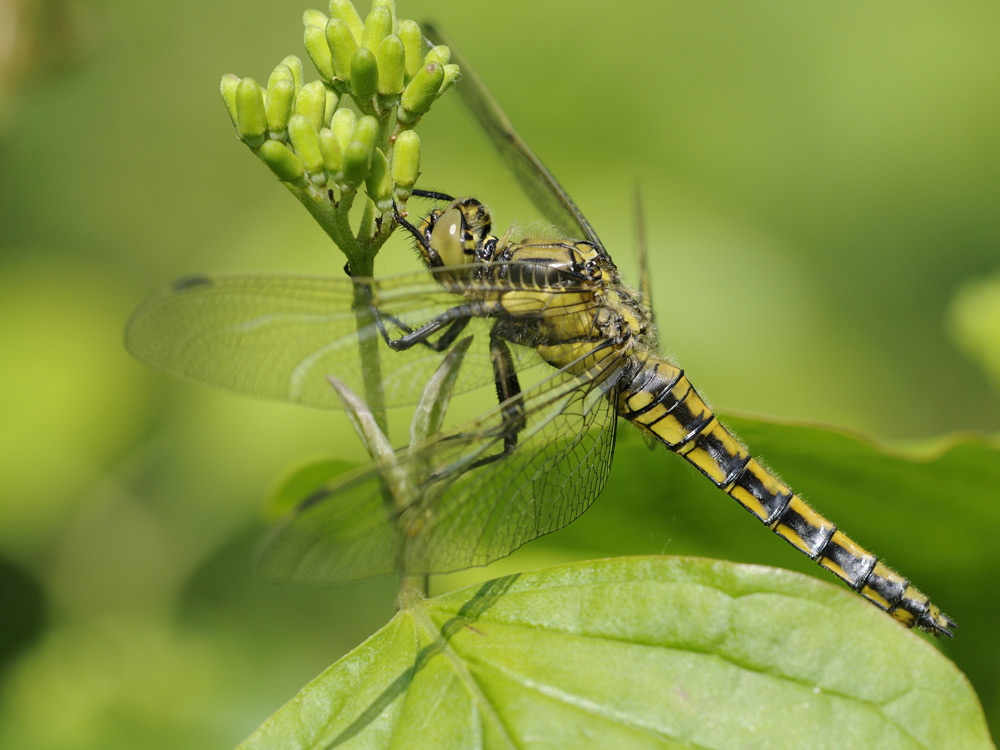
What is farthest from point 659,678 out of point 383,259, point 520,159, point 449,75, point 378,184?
point 520,159

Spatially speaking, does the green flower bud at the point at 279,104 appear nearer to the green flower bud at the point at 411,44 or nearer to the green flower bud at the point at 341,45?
the green flower bud at the point at 341,45

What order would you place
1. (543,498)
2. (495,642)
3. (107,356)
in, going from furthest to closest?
(107,356) < (543,498) < (495,642)

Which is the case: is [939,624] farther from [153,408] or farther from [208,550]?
[153,408]

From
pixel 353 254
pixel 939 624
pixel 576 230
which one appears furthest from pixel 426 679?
pixel 576 230

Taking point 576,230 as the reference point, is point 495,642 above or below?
below

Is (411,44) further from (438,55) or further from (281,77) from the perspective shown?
(281,77)

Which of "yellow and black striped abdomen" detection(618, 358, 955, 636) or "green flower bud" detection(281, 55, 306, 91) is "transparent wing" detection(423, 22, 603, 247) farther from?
"green flower bud" detection(281, 55, 306, 91)
